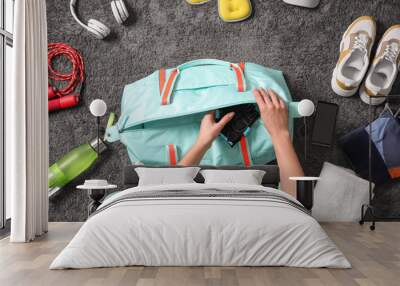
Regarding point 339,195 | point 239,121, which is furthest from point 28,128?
point 339,195

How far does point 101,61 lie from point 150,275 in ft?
9.77

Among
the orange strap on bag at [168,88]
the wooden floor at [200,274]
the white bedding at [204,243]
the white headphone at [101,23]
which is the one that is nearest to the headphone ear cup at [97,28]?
the white headphone at [101,23]

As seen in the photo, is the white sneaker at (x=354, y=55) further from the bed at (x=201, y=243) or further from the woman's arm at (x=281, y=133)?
the bed at (x=201, y=243)

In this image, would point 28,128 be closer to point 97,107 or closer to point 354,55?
point 97,107

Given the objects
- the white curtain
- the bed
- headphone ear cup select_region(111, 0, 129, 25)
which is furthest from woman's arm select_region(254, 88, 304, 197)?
the white curtain

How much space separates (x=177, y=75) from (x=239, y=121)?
0.74 metres

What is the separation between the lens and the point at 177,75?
201 inches

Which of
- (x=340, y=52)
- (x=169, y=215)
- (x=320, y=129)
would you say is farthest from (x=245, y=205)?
(x=340, y=52)

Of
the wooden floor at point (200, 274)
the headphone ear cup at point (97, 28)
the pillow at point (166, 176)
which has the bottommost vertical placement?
the wooden floor at point (200, 274)

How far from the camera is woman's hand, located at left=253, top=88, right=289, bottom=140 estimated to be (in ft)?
16.0

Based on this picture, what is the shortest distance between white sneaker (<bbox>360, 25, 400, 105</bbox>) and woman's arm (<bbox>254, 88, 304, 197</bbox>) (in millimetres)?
916

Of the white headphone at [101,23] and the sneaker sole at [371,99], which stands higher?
the white headphone at [101,23]

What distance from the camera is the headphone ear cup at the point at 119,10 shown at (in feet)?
17.2

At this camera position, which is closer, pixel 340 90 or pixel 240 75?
pixel 240 75
